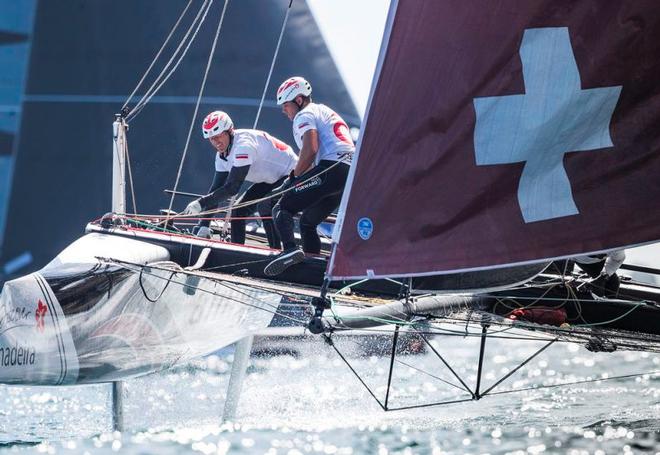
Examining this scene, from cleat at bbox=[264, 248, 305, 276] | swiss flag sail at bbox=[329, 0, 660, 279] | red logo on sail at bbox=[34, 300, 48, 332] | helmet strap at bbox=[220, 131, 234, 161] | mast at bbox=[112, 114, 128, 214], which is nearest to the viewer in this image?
swiss flag sail at bbox=[329, 0, 660, 279]

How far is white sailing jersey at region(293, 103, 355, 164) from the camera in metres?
6.11

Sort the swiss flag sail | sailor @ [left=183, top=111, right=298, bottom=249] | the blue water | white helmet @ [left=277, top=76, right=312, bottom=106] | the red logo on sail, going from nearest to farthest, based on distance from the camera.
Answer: the swiss flag sail < the red logo on sail < the blue water < white helmet @ [left=277, top=76, right=312, bottom=106] < sailor @ [left=183, top=111, right=298, bottom=249]

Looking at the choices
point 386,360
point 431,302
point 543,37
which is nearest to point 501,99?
point 543,37

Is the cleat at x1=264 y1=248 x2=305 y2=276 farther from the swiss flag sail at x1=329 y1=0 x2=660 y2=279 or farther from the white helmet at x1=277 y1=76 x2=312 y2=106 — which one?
the swiss flag sail at x1=329 y1=0 x2=660 y2=279

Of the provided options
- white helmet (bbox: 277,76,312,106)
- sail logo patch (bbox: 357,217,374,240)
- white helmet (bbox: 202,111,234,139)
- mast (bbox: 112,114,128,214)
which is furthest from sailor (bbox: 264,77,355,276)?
sail logo patch (bbox: 357,217,374,240)

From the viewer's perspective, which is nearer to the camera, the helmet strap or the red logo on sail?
the red logo on sail

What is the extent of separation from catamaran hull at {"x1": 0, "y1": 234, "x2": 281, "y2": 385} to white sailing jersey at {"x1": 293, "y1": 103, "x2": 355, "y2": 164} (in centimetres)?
92

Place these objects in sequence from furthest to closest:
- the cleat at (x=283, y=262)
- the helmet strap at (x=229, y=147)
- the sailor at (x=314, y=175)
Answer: the helmet strap at (x=229, y=147) → the sailor at (x=314, y=175) → the cleat at (x=283, y=262)

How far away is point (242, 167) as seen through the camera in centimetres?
673

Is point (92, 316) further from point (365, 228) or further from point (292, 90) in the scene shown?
point (365, 228)

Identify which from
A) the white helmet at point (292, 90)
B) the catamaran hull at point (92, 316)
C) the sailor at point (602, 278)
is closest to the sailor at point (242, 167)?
the white helmet at point (292, 90)

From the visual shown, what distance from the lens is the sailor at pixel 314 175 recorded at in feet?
19.9

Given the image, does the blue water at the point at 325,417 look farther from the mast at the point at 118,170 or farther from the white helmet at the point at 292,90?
the white helmet at the point at 292,90

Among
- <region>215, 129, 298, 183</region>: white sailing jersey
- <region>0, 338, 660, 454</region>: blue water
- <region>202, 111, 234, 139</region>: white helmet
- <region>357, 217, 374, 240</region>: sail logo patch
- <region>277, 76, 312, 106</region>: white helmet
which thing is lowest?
<region>0, 338, 660, 454</region>: blue water
